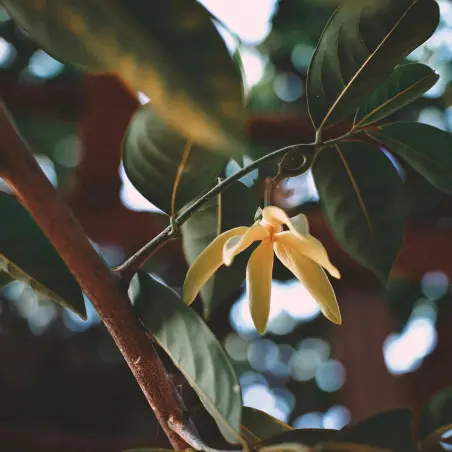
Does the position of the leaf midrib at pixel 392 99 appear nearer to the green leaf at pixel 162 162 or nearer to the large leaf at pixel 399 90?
the large leaf at pixel 399 90

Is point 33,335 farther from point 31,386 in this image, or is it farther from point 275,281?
point 275,281

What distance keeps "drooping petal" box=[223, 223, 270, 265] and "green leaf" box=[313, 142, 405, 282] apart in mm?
119

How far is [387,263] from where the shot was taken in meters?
0.55

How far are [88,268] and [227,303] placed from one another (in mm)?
1580

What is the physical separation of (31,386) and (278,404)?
780mm

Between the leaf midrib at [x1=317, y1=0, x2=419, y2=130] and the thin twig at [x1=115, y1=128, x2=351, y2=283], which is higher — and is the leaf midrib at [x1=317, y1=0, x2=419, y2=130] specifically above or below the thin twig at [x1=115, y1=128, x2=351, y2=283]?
above

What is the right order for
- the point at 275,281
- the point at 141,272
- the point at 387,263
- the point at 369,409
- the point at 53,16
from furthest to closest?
the point at 369,409 < the point at 275,281 < the point at 387,263 < the point at 141,272 < the point at 53,16

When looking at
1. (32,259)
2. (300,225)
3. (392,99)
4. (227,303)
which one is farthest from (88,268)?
(227,303)

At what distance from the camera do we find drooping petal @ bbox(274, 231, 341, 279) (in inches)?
16.0

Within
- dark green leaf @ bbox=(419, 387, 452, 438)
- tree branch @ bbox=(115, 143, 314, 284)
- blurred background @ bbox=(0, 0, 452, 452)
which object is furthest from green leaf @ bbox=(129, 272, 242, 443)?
blurred background @ bbox=(0, 0, 452, 452)

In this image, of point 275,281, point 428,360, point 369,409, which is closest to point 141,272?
point 275,281

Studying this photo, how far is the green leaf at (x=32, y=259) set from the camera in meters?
0.36

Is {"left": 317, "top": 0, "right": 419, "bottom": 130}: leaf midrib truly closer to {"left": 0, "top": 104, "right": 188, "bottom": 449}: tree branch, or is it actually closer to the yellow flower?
the yellow flower

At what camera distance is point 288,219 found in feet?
1.37
